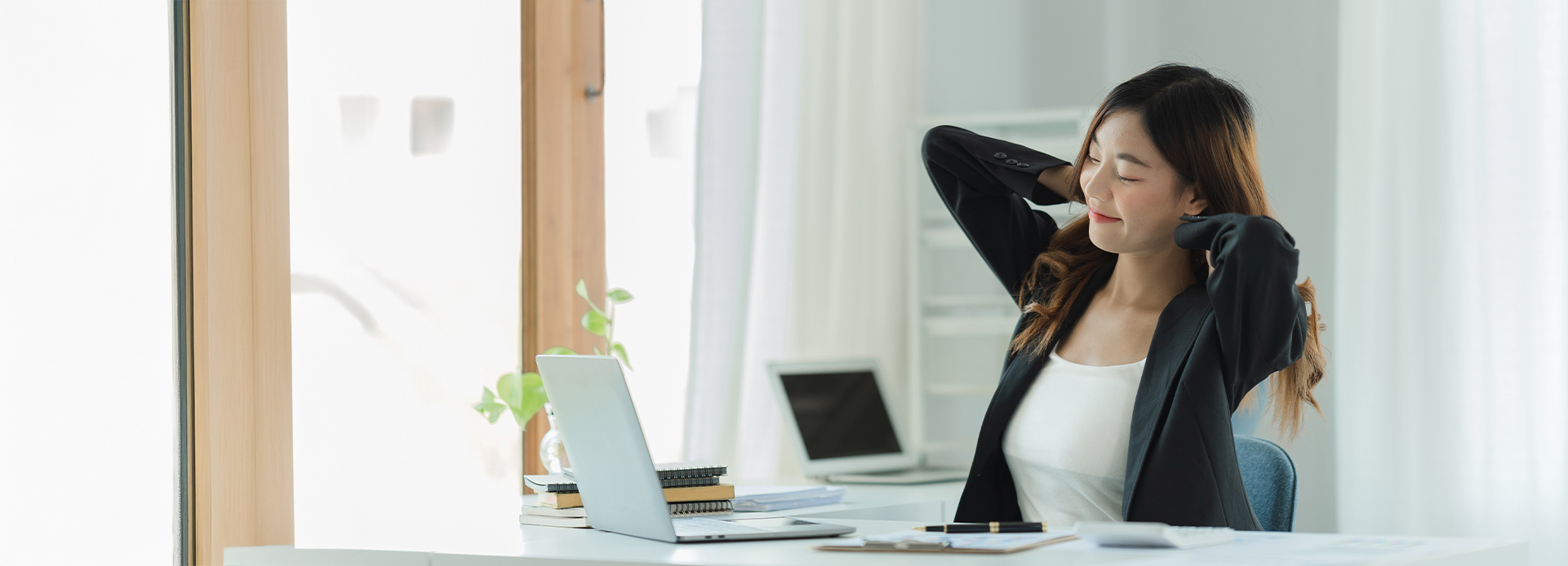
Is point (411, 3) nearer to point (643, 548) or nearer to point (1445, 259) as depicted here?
point (643, 548)

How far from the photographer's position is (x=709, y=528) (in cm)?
131

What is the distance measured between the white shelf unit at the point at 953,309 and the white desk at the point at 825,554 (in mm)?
1566

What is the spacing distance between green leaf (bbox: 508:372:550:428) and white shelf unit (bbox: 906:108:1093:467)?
0.94 meters

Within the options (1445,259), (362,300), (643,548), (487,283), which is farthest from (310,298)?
(1445,259)

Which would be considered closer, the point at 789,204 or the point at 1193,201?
the point at 1193,201

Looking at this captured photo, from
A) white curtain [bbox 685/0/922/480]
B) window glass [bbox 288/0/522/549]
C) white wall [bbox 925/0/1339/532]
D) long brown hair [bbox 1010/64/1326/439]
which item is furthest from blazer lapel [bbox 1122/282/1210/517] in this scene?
white curtain [bbox 685/0/922/480]

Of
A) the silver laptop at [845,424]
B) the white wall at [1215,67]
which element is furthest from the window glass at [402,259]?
the white wall at [1215,67]

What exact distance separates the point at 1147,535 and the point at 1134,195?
528 millimetres

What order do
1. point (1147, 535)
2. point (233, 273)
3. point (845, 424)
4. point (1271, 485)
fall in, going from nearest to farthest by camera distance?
point (1147, 535) → point (1271, 485) → point (233, 273) → point (845, 424)

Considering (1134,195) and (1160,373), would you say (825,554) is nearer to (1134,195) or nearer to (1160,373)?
(1160,373)

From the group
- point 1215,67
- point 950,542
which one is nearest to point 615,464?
point 950,542

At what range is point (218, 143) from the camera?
6.12 feet

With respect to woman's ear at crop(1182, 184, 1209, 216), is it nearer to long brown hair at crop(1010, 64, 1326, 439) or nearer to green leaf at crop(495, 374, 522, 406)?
long brown hair at crop(1010, 64, 1326, 439)

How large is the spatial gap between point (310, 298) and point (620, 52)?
3.50ft
